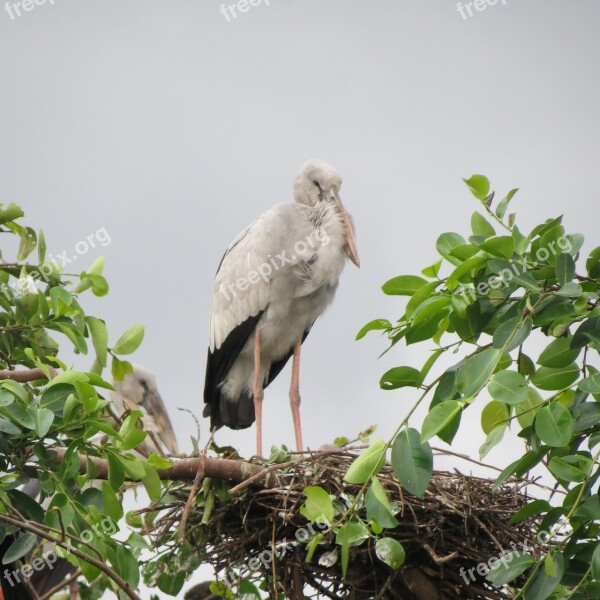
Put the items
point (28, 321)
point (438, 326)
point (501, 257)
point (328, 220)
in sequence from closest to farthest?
point (501, 257)
point (438, 326)
point (28, 321)
point (328, 220)

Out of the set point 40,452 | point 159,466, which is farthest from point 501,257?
point 40,452

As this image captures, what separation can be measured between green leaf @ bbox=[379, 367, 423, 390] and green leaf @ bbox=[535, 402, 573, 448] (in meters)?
0.35

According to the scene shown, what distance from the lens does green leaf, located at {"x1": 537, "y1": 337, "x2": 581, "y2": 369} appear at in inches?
103

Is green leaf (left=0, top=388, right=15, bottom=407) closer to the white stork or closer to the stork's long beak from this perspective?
the white stork

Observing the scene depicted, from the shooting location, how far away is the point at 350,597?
374cm

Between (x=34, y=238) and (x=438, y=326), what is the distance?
70.7 inches

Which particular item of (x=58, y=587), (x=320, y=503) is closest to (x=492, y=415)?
(x=320, y=503)

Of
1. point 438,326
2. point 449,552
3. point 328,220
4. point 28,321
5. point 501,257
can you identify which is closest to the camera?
point 501,257

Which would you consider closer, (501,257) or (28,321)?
(501,257)

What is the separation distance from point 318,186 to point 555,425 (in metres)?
3.66

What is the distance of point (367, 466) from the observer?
2316 mm

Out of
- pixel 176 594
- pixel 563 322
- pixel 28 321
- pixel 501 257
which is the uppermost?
pixel 28 321

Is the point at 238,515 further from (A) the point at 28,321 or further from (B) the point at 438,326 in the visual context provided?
(B) the point at 438,326

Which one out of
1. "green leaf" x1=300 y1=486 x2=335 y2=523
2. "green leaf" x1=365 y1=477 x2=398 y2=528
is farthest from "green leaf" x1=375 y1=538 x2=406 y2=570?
"green leaf" x1=365 y1=477 x2=398 y2=528
